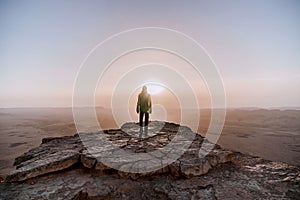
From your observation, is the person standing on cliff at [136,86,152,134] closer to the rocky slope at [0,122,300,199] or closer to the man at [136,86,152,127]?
the man at [136,86,152,127]

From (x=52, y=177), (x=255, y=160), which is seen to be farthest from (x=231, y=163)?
(x=52, y=177)

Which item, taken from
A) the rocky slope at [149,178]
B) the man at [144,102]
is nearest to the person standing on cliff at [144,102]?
the man at [144,102]

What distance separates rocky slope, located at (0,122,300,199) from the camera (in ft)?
13.6

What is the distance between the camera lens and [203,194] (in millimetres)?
4094

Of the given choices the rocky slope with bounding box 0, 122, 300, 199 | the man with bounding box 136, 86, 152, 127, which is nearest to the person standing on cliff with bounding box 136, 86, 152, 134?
the man with bounding box 136, 86, 152, 127

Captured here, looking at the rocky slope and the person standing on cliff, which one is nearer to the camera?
the rocky slope

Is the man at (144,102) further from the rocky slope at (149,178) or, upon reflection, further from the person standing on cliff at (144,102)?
the rocky slope at (149,178)

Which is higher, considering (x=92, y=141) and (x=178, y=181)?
(x=92, y=141)

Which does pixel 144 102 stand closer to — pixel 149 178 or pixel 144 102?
pixel 144 102

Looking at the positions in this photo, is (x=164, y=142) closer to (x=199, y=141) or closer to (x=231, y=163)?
(x=199, y=141)

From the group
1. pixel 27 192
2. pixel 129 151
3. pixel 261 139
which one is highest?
pixel 129 151

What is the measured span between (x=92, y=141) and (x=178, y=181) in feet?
13.0

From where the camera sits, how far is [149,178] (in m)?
4.85

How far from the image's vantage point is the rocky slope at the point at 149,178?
13.6ft
